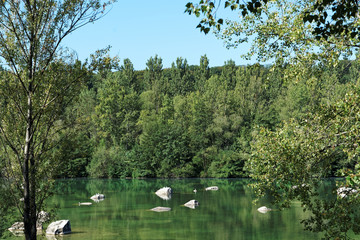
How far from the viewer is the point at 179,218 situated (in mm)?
28328

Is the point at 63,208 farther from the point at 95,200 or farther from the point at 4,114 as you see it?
the point at 4,114

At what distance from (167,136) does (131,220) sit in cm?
3488

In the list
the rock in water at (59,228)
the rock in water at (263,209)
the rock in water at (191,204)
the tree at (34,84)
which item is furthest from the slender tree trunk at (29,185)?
the rock in water at (191,204)

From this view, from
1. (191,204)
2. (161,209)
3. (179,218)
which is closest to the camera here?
(179,218)

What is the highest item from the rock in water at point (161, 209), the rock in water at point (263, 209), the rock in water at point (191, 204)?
the rock in water at point (161, 209)

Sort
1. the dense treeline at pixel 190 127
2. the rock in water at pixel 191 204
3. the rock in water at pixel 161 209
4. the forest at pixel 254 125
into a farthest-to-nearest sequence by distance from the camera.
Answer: the dense treeline at pixel 190 127 → the rock in water at pixel 191 204 → the rock in water at pixel 161 209 → the forest at pixel 254 125

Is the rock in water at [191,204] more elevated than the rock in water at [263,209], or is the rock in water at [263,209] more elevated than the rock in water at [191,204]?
the rock in water at [191,204]

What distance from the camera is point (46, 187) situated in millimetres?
13562

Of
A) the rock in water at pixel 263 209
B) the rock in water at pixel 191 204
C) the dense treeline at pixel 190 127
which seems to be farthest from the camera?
the dense treeline at pixel 190 127

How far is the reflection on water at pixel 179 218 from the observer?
2350cm

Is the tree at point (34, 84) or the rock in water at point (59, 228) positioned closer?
the tree at point (34, 84)

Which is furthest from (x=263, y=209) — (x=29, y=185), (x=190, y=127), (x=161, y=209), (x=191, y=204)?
(x=190, y=127)

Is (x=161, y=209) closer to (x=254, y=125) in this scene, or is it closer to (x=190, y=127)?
(x=254, y=125)

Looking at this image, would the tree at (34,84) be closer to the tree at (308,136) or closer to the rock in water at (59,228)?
the tree at (308,136)
